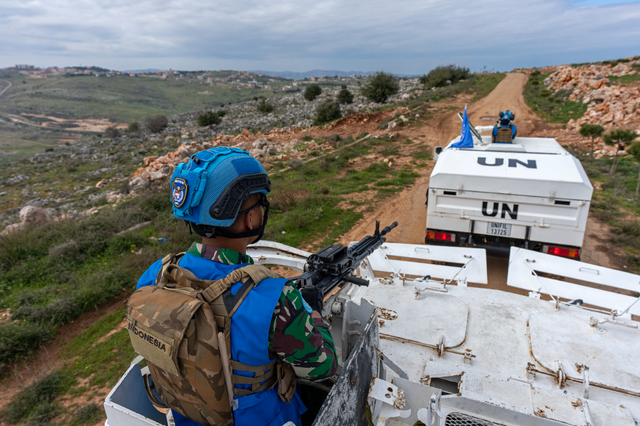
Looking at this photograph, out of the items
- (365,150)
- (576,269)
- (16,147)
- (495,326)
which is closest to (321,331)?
(495,326)

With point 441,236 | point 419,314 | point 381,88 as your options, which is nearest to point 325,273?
point 419,314

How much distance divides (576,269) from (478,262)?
0.91m

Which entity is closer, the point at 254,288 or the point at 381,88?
the point at 254,288

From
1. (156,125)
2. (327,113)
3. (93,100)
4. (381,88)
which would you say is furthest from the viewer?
(93,100)

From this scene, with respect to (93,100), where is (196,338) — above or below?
below

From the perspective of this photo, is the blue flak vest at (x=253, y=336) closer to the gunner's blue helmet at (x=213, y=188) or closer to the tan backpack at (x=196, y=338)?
the tan backpack at (x=196, y=338)

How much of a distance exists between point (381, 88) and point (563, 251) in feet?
84.7

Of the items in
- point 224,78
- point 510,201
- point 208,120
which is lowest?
point 510,201

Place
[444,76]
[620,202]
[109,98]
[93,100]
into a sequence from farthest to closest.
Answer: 1. [109,98]
2. [93,100]
3. [444,76]
4. [620,202]

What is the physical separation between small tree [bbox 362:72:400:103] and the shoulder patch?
93.5ft

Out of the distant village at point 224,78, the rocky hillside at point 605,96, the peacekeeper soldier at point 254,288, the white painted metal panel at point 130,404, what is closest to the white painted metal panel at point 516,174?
the peacekeeper soldier at point 254,288

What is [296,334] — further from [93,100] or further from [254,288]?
[93,100]

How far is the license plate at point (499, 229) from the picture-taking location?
491 centimetres

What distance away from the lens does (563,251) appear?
467 cm
